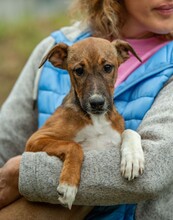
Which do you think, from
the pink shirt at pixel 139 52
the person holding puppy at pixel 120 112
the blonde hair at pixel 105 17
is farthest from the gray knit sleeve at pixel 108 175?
the blonde hair at pixel 105 17

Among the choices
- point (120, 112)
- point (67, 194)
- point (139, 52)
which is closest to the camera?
point (67, 194)

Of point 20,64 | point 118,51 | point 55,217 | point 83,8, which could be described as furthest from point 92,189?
point 20,64

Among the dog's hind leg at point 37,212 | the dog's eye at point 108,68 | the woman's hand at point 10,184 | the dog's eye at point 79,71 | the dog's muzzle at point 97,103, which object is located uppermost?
the dog's eye at point 79,71

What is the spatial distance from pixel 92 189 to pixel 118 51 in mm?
969

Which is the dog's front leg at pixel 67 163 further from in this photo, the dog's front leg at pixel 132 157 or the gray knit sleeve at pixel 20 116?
the gray knit sleeve at pixel 20 116

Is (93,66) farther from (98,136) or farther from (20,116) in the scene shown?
(20,116)

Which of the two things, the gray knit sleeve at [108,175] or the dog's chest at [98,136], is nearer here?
the gray knit sleeve at [108,175]

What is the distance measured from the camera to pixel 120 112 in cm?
367

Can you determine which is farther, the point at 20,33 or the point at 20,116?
the point at 20,33

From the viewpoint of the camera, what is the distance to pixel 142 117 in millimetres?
3535

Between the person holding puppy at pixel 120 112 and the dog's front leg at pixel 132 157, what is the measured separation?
0.10 feet

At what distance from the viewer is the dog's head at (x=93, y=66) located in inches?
133

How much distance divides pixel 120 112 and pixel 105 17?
0.73 m

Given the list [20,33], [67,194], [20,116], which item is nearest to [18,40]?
[20,33]
